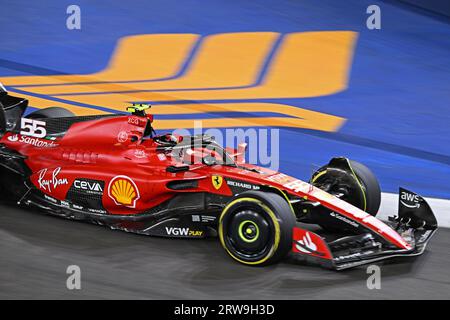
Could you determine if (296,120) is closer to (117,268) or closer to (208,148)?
(208,148)

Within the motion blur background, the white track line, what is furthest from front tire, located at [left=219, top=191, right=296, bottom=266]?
the white track line

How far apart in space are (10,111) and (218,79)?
4087 mm

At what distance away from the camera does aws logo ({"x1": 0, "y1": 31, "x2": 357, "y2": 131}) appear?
417 inches

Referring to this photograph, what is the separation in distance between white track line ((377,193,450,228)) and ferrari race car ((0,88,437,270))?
0.41 metres

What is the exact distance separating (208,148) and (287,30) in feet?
18.8

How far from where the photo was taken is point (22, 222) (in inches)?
287

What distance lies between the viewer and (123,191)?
705 centimetres
